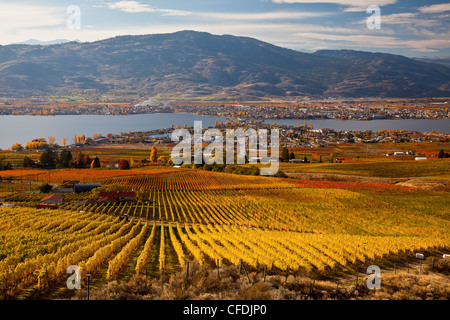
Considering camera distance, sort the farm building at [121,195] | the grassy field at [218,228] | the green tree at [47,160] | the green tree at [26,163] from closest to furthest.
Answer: the grassy field at [218,228] → the farm building at [121,195] → the green tree at [26,163] → the green tree at [47,160]

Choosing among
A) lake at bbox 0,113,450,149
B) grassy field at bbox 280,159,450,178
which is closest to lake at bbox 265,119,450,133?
lake at bbox 0,113,450,149

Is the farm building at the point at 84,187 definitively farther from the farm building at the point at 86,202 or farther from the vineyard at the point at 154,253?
the vineyard at the point at 154,253

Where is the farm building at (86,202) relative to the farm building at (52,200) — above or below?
below

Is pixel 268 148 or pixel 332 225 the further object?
pixel 268 148

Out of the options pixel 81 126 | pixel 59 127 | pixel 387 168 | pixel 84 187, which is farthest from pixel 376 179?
pixel 81 126

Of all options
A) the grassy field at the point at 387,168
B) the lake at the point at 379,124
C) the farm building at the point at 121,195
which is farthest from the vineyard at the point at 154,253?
the lake at the point at 379,124

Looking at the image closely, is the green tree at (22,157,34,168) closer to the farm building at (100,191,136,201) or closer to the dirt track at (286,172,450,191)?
the farm building at (100,191,136,201)

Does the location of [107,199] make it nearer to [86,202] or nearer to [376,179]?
[86,202]

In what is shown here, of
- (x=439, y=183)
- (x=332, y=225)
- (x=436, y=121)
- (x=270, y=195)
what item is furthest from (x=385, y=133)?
(x=332, y=225)
